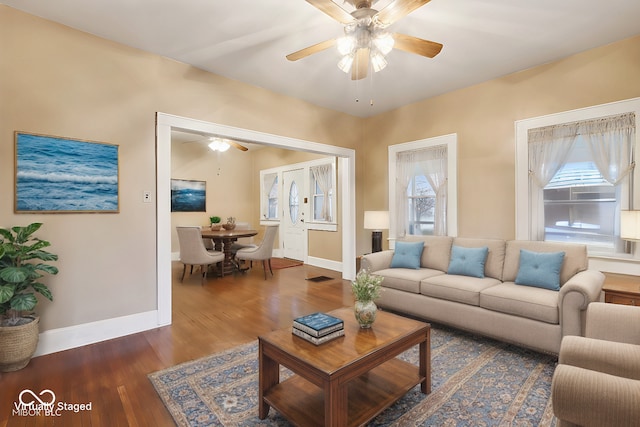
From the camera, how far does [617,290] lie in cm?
258

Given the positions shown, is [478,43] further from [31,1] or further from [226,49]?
[31,1]

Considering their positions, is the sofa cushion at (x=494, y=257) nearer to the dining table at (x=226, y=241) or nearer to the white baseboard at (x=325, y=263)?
the white baseboard at (x=325, y=263)

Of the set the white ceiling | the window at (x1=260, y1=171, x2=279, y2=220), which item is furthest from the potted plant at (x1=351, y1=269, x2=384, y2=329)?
the window at (x1=260, y1=171, x2=279, y2=220)

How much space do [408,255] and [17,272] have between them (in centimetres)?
370

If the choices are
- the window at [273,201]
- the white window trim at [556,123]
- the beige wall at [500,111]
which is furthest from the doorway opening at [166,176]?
the window at [273,201]

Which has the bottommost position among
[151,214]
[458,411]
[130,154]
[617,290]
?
[458,411]

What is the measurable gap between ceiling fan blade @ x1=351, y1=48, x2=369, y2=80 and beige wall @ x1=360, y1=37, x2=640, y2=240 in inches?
82.6

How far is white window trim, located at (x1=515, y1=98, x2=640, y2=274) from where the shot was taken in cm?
307

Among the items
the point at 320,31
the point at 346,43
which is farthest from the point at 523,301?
the point at 320,31

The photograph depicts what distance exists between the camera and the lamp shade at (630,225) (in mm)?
2566

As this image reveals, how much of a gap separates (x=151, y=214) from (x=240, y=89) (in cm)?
191

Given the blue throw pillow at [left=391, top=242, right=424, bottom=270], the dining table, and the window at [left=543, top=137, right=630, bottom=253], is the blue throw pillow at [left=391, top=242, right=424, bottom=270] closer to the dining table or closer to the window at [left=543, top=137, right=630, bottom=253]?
the window at [left=543, top=137, right=630, bottom=253]

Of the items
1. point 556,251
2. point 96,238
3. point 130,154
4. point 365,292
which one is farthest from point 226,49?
point 556,251

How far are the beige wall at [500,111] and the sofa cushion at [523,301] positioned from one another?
4.19ft
